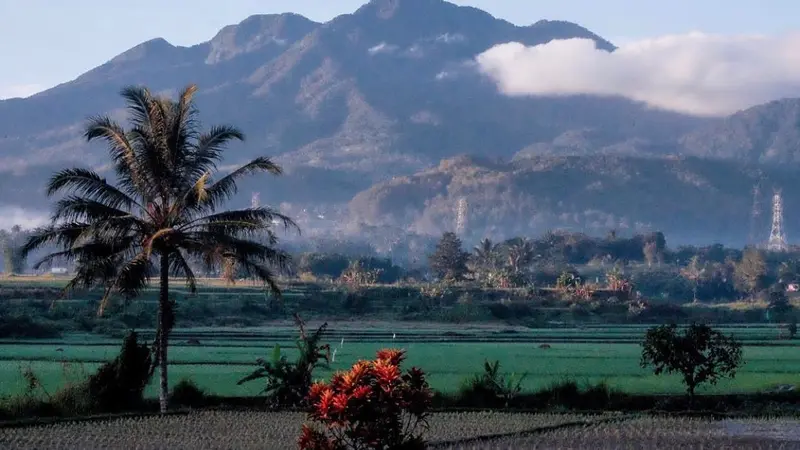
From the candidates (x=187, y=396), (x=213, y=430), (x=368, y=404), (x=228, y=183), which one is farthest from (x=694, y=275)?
Result: (x=368, y=404)

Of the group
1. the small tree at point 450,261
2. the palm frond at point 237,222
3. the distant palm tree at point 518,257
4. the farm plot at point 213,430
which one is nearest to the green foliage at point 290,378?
the farm plot at point 213,430

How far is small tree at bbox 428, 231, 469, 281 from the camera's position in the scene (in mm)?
133113

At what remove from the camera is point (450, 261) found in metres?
139

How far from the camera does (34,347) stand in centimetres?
5441

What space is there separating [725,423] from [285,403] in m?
11.2

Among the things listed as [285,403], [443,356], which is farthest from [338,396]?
[443,356]

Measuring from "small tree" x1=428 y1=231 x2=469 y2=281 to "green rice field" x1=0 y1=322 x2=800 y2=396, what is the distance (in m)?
51.8

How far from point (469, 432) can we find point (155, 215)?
31.7 feet

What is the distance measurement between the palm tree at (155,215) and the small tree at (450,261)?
325 feet

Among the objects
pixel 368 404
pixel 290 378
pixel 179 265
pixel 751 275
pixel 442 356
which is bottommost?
pixel 442 356

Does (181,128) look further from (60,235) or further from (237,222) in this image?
(60,235)

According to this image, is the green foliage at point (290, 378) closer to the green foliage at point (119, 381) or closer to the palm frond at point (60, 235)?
the green foliage at point (119, 381)

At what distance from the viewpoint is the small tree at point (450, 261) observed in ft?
437

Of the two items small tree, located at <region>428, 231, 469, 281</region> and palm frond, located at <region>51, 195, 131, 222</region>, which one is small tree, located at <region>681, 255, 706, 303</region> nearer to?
small tree, located at <region>428, 231, 469, 281</region>
